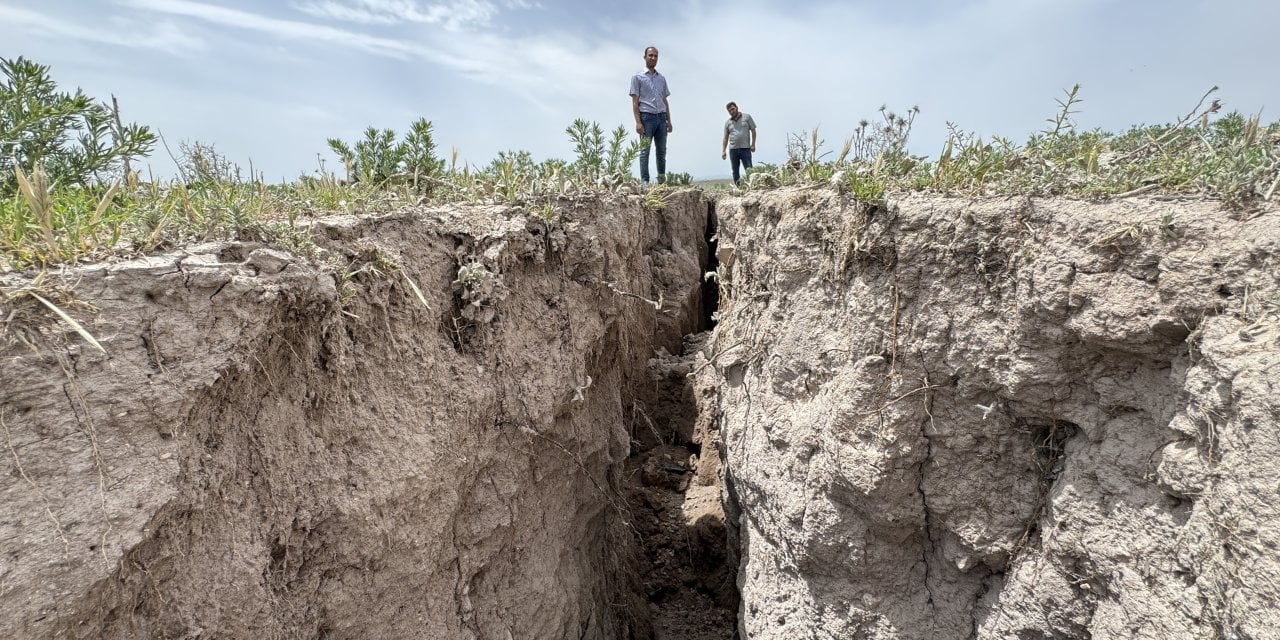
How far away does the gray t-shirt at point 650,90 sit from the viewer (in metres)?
5.65

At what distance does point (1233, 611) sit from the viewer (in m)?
1.75

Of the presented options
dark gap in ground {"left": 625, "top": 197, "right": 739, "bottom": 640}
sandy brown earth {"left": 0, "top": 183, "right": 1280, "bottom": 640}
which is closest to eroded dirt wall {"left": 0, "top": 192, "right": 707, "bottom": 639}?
sandy brown earth {"left": 0, "top": 183, "right": 1280, "bottom": 640}

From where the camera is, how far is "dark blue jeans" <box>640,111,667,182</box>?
228 inches

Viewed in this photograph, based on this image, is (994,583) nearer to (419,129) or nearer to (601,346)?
(601,346)

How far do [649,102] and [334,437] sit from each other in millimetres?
4408

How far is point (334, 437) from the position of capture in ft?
7.32

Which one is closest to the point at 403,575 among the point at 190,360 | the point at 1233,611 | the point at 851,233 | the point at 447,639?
the point at 447,639

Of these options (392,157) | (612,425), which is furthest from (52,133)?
(612,425)

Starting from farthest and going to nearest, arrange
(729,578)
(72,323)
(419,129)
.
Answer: (729,578), (419,129), (72,323)

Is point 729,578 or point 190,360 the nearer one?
point 190,360

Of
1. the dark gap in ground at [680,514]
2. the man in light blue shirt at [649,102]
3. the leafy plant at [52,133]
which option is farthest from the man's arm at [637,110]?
the leafy plant at [52,133]

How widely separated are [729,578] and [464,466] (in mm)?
2199

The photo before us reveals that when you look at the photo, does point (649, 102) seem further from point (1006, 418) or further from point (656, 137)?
point (1006, 418)

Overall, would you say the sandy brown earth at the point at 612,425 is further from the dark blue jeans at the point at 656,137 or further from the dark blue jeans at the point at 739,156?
the dark blue jeans at the point at 739,156
